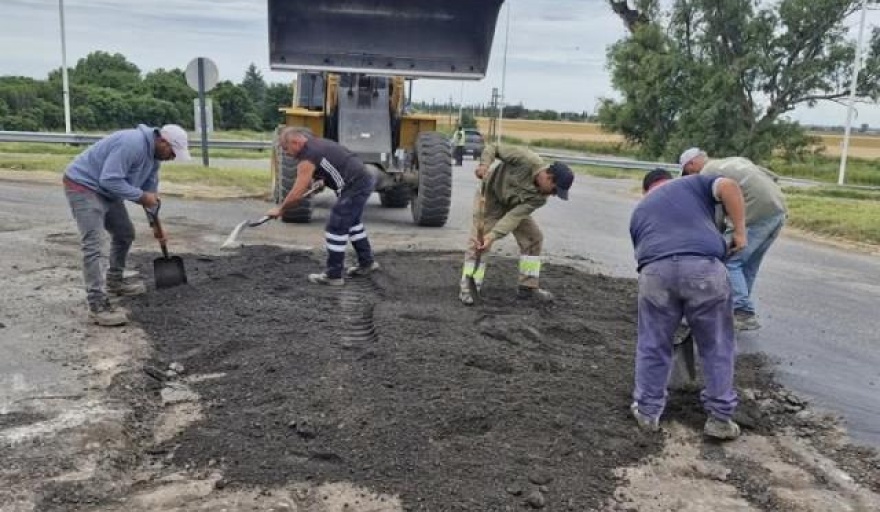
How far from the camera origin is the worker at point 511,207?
22.7ft

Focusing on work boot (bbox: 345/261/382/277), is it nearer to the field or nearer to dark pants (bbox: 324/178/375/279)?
dark pants (bbox: 324/178/375/279)

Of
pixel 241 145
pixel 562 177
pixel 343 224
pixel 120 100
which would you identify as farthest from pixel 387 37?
pixel 120 100

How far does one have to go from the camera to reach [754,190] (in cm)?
682

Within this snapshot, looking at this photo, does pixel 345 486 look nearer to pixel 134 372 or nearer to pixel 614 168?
pixel 134 372

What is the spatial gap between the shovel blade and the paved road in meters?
2.80

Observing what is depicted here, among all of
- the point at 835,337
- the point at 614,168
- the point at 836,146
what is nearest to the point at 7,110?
the point at 614,168

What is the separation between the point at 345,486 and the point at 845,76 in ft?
108

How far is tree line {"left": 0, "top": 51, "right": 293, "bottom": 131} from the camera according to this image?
115ft

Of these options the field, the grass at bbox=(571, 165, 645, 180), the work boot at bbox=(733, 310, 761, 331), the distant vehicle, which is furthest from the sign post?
the field

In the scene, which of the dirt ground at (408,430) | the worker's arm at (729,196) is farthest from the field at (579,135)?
the worker's arm at (729,196)

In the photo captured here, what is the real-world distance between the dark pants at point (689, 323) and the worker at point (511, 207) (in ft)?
7.62

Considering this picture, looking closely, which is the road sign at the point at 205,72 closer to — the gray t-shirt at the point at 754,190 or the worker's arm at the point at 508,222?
the worker's arm at the point at 508,222

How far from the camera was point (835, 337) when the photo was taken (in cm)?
686

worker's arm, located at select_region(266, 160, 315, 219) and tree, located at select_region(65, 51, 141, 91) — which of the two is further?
tree, located at select_region(65, 51, 141, 91)
